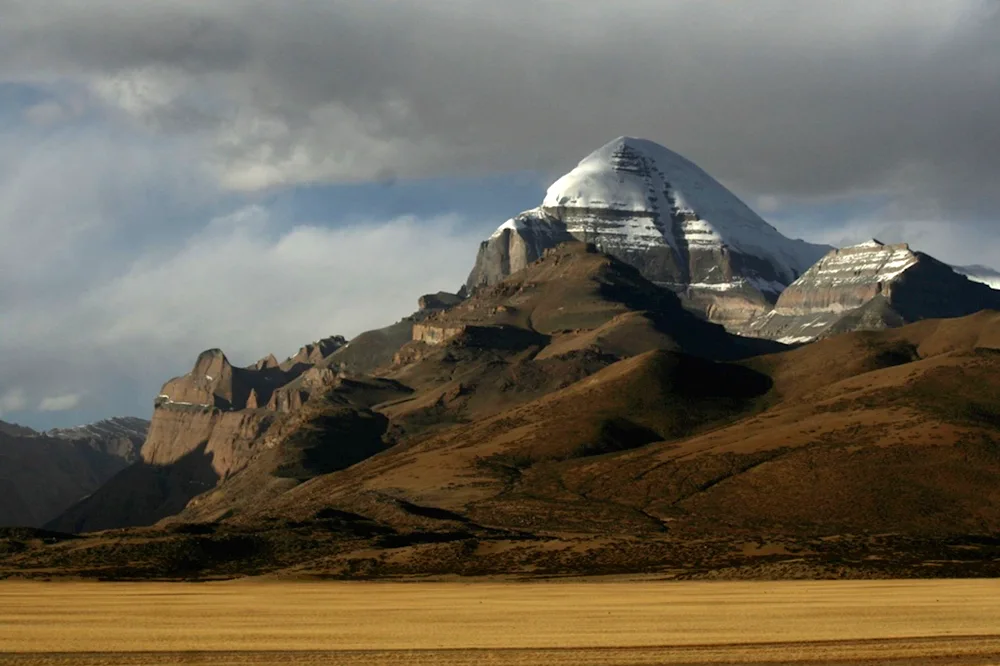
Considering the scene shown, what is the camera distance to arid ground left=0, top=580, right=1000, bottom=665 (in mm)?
75375

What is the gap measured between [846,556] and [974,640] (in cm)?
12248

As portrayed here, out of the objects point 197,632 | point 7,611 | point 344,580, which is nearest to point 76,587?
point 344,580

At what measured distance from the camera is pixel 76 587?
169 meters

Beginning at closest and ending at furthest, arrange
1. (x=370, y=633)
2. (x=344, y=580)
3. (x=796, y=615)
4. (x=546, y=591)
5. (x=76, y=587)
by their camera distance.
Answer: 1. (x=370, y=633)
2. (x=796, y=615)
3. (x=546, y=591)
4. (x=76, y=587)
5. (x=344, y=580)

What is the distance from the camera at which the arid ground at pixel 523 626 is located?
75.4m

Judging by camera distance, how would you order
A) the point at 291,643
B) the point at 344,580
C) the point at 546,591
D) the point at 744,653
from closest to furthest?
1. the point at 744,653
2. the point at 291,643
3. the point at 546,591
4. the point at 344,580

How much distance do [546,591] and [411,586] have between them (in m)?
28.4

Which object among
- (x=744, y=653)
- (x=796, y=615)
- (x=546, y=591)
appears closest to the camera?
(x=744, y=653)

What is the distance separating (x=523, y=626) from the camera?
94.2m

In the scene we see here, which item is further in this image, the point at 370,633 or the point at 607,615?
the point at 607,615

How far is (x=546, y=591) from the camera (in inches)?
5802

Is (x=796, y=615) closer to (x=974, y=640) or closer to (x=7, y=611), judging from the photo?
(x=974, y=640)

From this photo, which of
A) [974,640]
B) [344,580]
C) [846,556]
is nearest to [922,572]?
[846,556]

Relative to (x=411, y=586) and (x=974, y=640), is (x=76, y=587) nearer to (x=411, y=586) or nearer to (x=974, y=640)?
(x=411, y=586)
